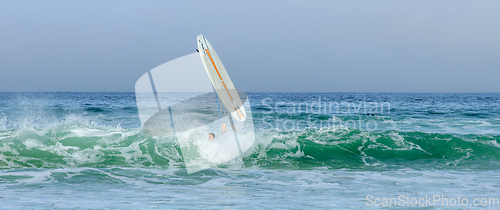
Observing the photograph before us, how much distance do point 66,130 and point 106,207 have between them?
9.63 m

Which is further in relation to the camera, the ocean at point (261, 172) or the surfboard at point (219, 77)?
the surfboard at point (219, 77)

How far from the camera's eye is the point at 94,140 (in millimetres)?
12703

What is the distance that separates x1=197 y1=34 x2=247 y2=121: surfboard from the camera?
871 centimetres

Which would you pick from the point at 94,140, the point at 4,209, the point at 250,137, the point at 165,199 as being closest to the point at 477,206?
the point at 165,199

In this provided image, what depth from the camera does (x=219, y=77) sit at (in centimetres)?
916

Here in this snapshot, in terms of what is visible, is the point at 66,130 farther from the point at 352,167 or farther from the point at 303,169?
the point at 352,167

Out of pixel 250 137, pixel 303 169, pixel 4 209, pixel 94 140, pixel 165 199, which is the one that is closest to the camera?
pixel 4 209

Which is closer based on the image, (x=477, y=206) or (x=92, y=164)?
(x=477, y=206)

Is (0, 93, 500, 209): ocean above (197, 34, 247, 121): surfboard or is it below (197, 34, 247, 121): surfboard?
below

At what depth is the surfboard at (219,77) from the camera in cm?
871

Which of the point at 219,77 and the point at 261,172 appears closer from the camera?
the point at 261,172

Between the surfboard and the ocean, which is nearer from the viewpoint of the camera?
the ocean

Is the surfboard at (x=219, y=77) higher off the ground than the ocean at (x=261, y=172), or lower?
higher

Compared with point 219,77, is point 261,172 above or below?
below
